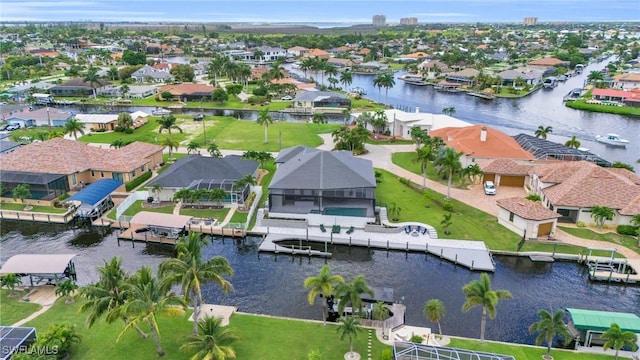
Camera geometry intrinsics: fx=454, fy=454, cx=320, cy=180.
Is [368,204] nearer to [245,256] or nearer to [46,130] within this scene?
[245,256]

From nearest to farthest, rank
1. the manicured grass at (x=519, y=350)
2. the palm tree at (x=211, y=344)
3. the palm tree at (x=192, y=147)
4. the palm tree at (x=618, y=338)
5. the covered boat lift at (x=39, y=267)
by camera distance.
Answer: the palm tree at (x=211, y=344) < the palm tree at (x=618, y=338) < the manicured grass at (x=519, y=350) < the covered boat lift at (x=39, y=267) < the palm tree at (x=192, y=147)

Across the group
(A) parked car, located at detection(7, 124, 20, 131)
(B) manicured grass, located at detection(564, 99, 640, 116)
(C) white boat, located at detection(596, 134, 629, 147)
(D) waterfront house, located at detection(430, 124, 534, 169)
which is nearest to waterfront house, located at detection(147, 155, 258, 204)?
(D) waterfront house, located at detection(430, 124, 534, 169)

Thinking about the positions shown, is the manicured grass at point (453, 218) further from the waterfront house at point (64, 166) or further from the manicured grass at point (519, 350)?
the waterfront house at point (64, 166)

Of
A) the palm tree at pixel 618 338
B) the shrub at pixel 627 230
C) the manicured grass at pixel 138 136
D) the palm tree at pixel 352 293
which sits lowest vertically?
the shrub at pixel 627 230

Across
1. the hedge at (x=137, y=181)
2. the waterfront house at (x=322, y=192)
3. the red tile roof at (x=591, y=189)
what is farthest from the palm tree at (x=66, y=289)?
the red tile roof at (x=591, y=189)

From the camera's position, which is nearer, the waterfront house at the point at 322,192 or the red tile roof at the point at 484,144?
the waterfront house at the point at 322,192

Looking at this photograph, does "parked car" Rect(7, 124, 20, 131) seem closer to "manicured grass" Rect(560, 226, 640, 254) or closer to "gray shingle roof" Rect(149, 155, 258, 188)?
"gray shingle roof" Rect(149, 155, 258, 188)
